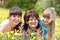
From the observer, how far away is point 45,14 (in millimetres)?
4207

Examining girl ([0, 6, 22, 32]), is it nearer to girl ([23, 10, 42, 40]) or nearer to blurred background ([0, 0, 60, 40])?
girl ([23, 10, 42, 40])

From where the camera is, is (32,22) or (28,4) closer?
(32,22)

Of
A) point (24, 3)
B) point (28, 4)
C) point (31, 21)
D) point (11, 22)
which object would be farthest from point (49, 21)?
point (24, 3)

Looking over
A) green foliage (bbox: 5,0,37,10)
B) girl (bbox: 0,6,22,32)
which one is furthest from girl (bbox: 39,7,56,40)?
green foliage (bbox: 5,0,37,10)

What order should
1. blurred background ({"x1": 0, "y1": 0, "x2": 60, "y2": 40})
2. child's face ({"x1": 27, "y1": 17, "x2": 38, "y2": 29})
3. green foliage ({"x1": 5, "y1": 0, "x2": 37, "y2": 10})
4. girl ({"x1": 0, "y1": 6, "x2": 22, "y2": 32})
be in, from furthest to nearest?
green foliage ({"x1": 5, "y1": 0, "x2": 37, "y2": 10}) → blurred background ({"x1": 0, "y1": 0, "x2": 60, "y2": 40}) → child's face ({"x1": 27, "y1": 17, "x2": 38, "y2": 29}) → girl ({"x1": 0, "y1": 6, "x2": 22, "y2": 32})

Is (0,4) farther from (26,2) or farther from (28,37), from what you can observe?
(28,37)

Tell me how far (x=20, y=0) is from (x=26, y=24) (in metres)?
19.0

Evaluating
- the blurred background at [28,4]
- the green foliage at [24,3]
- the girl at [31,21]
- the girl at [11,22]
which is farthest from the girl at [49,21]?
the green foliage at [24,3]

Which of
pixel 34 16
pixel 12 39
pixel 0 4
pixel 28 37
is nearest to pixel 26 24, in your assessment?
pixel 34 16

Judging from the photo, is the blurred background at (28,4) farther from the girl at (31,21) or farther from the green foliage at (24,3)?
the girl at (31,21)

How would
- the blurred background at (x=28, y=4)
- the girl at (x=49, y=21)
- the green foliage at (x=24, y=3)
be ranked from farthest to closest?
the green foliage at (x=24, y=3) → the blurred background at (x=28, y=4) → the girl at (x=49, y=21)

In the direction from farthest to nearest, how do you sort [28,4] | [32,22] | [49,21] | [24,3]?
1. [24,3]
2. [28,4]
3. [49,21]
4. [32,22]

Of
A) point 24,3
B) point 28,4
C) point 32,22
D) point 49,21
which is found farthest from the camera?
point 24,3

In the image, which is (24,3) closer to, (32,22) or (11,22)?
(32,22)
